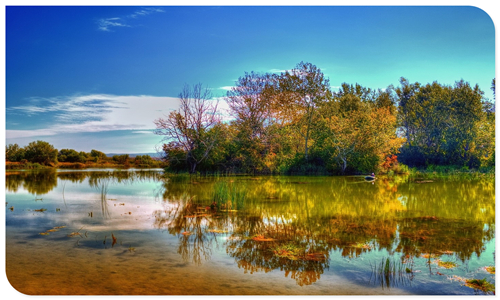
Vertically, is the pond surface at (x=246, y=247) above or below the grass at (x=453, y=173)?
below

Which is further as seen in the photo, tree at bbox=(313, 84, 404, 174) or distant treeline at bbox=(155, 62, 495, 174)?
tree at bbox=(313, 84, 404, 174)

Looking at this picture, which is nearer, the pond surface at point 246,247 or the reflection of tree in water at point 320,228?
the pond surface at point 246,247

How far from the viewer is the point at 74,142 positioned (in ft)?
32.8

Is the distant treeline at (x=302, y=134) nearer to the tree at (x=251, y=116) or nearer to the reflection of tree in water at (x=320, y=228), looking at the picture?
the tree at (x=251, y=116)

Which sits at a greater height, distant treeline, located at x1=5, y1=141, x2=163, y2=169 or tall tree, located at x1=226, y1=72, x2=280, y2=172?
tall tree, located at x1=226, y1=72, x2=280, y2=172

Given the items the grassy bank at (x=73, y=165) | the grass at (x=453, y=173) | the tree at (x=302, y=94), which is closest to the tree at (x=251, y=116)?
the tree at (x=302, y=94)

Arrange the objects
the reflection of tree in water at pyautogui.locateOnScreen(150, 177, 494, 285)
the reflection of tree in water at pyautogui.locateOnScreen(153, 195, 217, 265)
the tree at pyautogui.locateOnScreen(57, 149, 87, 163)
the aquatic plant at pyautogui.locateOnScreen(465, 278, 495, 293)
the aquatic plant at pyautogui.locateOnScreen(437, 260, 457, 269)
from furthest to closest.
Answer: the tree at pyautogui.locateOnScreen(57, 149, 87, 163)
the reflection of tree in water at pyautogui.locateOnScreen(153, 195, 217, 265)
the reflection of tree in water at pyautogui.locateOnScreen(150, 177, 494, 285)
the aquatic plant at pyautogui.locateOnScreen(437, 260, 457, 269)
the aquatic plant at pyautogui.locateOnScreen(465, 278, 495, 293)

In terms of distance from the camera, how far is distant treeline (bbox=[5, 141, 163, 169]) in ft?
52.3

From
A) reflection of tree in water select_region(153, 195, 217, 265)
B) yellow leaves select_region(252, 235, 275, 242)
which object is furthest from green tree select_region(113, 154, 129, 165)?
yellow leaves select_region(252, 235, 275, 242)

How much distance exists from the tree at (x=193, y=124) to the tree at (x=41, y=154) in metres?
4.80

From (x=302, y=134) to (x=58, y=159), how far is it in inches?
516

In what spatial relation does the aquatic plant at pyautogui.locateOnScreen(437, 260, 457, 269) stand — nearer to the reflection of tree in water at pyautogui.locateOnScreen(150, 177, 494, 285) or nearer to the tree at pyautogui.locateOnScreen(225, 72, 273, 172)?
the reflection of tree in water at pyautogui.locateOnScreen(150, 177, 494, 285)

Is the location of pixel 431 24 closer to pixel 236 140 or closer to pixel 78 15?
pixel 78 15

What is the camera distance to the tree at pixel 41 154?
16203mm
